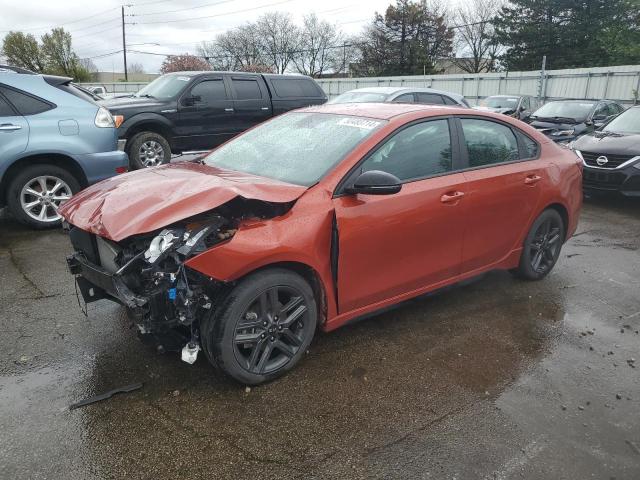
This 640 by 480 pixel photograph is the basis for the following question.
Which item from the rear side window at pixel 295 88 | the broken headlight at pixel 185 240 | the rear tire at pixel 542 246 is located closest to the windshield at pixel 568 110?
the rear side window at pixel 295 88

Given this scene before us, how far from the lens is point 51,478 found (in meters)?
2.38

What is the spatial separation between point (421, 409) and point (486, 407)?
382mm

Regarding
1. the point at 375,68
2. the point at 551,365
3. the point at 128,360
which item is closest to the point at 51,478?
the point at 128,360

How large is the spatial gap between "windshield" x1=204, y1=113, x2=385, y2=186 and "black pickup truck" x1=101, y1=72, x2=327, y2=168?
210 inches

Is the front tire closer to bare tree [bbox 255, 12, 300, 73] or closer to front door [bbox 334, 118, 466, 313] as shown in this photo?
front door [bbox 334, 118, 466, 313]

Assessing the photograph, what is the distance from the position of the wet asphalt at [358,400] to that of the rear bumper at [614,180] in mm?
4049

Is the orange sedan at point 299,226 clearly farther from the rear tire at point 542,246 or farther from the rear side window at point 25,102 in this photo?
the rear side window at point 25,102

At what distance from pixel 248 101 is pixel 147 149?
237cm

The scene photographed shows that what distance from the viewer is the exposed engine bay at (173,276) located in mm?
2799

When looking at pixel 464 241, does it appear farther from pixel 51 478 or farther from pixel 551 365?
pixel 51 478

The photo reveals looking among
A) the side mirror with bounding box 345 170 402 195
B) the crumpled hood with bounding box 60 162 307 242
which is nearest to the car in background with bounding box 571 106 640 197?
the side mirror with bounding box 345 170 402 195

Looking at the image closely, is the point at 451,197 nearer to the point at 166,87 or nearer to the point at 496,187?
the point at 496,187

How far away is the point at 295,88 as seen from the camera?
1125 cm

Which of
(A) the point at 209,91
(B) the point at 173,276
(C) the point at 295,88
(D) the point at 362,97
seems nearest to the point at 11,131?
(B) the point at 173,276
